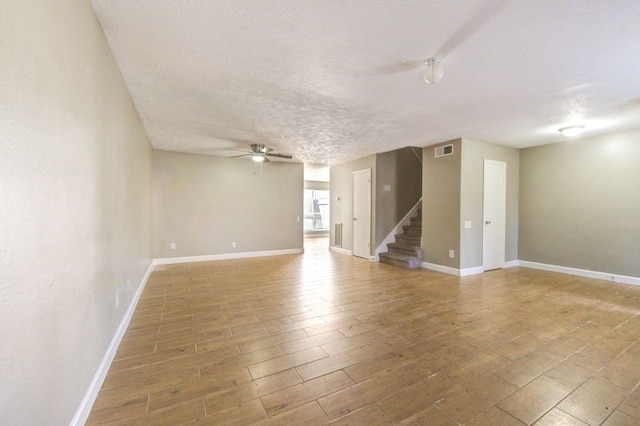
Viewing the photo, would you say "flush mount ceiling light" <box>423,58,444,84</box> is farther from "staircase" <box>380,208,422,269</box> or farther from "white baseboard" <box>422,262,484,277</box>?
"staircase" <box>380,208,422,269</box>

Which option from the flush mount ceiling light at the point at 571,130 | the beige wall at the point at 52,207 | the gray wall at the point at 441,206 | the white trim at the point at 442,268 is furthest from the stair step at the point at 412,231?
the beige wall at the point at 52,207

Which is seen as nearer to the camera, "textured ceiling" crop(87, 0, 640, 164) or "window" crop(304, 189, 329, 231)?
"textured ceiling" crop(87, 0, 640, 164)

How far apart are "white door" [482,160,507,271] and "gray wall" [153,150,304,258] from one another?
4440 mm

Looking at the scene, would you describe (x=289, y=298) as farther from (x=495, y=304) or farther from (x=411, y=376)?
(x=495, y=304)

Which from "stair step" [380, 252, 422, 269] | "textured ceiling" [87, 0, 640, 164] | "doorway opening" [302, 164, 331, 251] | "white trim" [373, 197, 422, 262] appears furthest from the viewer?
"doorway opening" [302, 164, 331, 251]

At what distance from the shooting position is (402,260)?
573cm

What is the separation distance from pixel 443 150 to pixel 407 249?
2.22m

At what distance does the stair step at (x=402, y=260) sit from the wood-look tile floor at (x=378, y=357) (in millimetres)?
1428

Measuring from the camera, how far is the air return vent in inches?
203

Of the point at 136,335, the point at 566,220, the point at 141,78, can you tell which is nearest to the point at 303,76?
the point at 141,78

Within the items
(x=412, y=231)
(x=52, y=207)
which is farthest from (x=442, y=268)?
(x=52, y=207)

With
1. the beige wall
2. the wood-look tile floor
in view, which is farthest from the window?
the beige wall

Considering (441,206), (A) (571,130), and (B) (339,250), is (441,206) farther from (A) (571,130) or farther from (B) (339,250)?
(B) (339,250)

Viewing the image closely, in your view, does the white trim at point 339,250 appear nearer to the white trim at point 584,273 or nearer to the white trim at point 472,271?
the white trim at point 472,271
